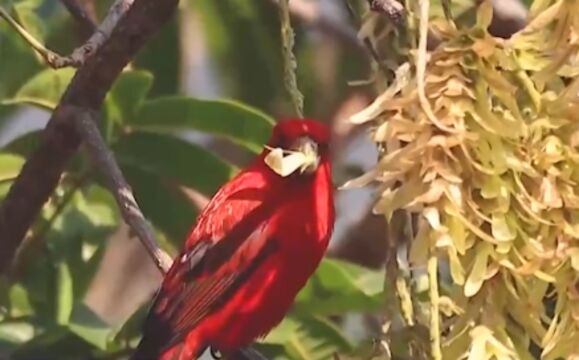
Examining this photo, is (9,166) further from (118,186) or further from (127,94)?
(118,186)

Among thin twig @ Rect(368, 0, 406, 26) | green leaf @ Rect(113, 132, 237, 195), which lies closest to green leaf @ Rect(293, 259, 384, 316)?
green leaf @ Rect(113, 132, 237, 195)

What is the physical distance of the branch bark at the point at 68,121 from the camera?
3.53 feet

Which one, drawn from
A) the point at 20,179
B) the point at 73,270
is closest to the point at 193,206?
the point at 73,270

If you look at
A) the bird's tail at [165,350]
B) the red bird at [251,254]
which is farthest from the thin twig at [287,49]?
the bird's tail at [165,350]

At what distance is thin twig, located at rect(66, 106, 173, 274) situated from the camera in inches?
39.3

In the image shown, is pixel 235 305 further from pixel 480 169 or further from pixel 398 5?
pixel 480 169

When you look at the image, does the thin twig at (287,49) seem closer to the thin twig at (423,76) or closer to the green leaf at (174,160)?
the thin twig at (423,76)

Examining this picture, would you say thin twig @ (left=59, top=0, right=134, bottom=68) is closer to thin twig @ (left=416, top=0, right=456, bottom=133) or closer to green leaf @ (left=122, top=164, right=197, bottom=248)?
green leaf @ (left=122, top=164, right=197, bottom=248)

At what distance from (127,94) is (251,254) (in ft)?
0.65

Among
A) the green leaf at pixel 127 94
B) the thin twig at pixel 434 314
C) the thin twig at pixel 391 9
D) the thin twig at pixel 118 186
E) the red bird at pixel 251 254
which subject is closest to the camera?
the thin twig at pixel 434 314

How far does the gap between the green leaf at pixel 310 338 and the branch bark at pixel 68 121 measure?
25 cm

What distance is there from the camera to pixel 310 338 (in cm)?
130

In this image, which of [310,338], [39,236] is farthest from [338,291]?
[39,236]

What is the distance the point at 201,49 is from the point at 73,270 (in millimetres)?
567
